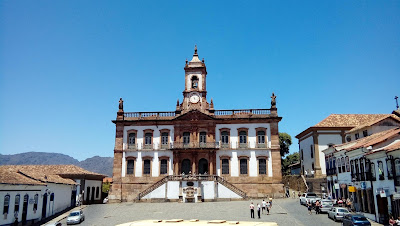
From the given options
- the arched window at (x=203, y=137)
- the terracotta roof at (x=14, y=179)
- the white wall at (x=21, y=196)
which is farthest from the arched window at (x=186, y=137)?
the terracotta roof at (x=14, y=179)

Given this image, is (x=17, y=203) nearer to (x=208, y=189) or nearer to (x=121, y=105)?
(x=208, y=189)

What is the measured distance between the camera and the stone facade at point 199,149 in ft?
143

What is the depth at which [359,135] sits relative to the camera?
40.2 m

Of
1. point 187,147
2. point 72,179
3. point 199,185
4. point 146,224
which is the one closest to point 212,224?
point 146,224

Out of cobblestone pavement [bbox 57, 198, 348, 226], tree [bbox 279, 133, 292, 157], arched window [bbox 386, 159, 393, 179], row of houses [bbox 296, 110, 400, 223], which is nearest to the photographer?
arched window [bbox 386, 159, 393, 179]

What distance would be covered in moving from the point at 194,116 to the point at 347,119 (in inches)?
880

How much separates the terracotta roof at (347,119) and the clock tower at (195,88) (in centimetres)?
1671

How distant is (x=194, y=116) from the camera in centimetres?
4522

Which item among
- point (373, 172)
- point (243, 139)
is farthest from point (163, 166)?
point (373, 172)

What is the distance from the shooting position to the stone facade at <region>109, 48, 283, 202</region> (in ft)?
143

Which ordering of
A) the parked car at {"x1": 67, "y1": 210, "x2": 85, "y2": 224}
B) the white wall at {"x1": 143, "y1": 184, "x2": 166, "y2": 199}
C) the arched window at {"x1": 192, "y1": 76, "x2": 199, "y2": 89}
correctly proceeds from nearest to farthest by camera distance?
1. the parked car at {"x1": 67, "y1": 210, "x2": 85, "y2": 224}
2. the white wall at {"x1": 143, "y1": 184, "x2": 166, "y2": 199}
3. the arched window at {"x1": 192, "y1": 76, "x2": 199, "y2": 89}

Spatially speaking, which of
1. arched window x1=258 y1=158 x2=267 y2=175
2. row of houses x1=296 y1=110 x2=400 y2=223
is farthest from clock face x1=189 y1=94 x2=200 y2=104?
row of houses x1=296 y1=110 x2=400 y2=223

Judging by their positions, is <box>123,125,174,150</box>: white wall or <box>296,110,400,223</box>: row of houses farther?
<box>123,125,174,150</box>: white wall

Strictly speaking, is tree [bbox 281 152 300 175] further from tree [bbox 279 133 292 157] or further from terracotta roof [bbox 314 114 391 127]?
terracotta roof [bbox 314 114 391 127]
